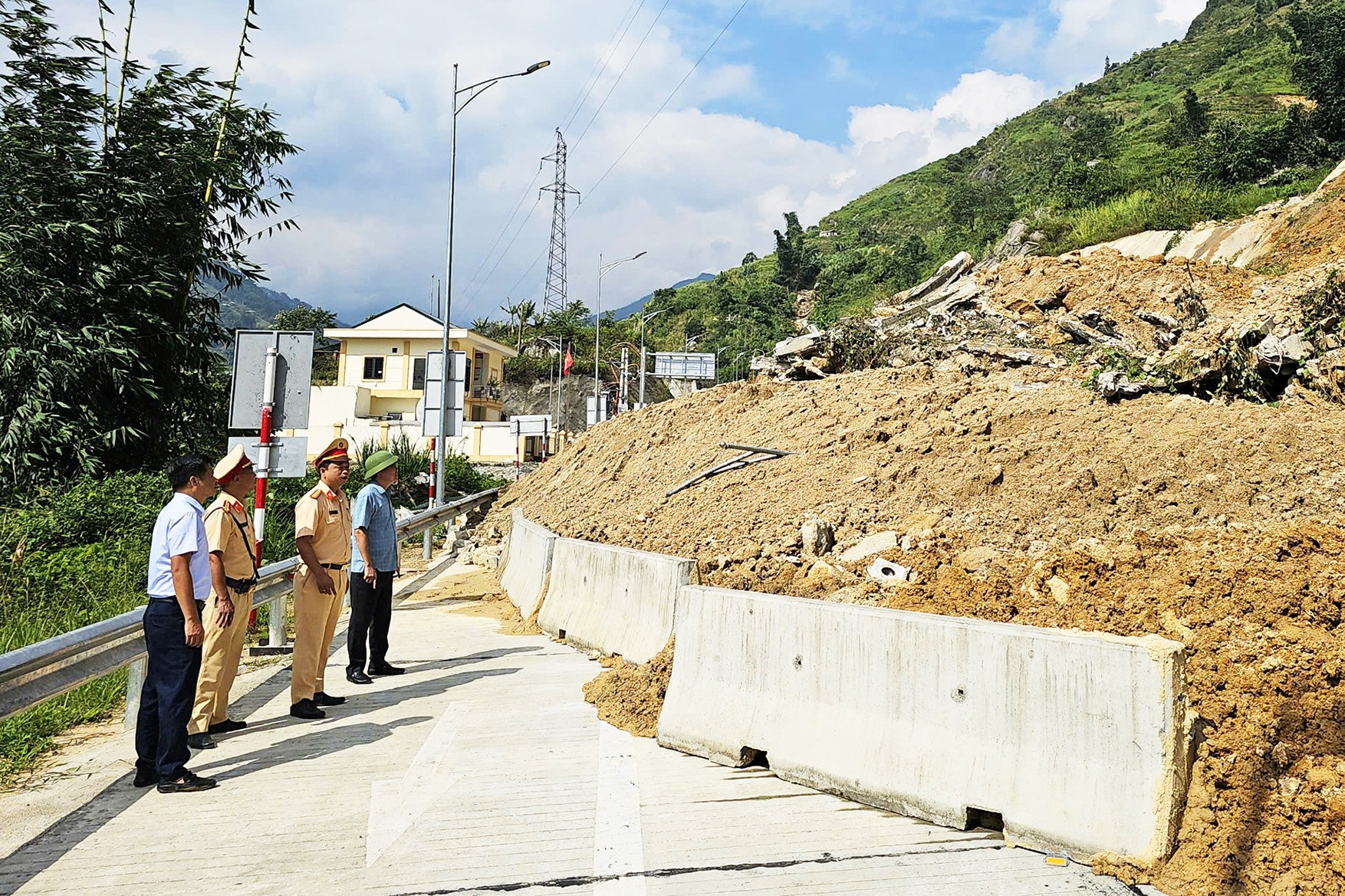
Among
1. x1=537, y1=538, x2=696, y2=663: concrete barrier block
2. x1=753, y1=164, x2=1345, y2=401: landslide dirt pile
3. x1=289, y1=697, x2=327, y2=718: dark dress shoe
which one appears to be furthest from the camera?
x1=753, y1=164, x2=1345, y2=401: landslide dirt pile

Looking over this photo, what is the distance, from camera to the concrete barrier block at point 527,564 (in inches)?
421

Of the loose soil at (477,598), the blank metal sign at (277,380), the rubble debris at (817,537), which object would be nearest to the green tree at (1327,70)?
the rubble debris at (817,537)

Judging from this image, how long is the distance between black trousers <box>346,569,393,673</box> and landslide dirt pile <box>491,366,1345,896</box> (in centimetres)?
239

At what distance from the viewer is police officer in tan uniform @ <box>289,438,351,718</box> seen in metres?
6.82

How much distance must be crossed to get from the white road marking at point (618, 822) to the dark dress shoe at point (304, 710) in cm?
220

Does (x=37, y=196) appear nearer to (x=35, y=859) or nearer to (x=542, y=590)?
(x=542, y=590)

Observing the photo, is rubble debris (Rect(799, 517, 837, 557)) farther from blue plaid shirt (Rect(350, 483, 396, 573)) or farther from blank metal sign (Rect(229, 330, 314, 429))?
blank metal sign (Rect(229, 330, 314, 429))

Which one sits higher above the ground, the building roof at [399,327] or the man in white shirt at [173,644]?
the building roof at [399,327]

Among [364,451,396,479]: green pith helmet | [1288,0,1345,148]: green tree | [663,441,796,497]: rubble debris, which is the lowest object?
[364,451,396,479]: green pith helmet

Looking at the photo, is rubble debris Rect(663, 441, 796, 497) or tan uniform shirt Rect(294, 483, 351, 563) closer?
tan uniform shirt Rect(294, 483, 351, 563)

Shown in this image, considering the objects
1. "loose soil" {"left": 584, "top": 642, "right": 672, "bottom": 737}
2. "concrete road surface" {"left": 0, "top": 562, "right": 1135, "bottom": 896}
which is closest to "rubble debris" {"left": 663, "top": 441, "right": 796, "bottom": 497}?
"loose soil" {"left": 584, "top": 642, "right": 672, "bottom": 737}

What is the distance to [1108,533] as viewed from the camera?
307 inches

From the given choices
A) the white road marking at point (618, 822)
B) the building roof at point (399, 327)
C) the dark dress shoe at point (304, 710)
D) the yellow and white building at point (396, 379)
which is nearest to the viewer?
the white road marking at point (618, 822)

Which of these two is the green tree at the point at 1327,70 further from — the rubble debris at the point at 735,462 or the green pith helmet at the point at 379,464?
the green pith helmet at the point at 379,464
